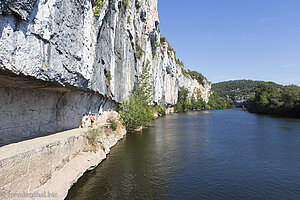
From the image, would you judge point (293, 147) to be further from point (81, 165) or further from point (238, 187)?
point (81, 165)

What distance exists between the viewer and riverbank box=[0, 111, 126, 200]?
261 inches

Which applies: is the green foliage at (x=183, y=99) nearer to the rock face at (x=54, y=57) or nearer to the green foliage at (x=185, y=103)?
the green foliage at (x=185, y=103)

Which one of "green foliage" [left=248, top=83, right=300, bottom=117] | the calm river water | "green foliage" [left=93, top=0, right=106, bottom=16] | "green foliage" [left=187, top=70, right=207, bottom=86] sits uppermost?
"green foliage" [left=187, top=70, right=207, bottom=86]

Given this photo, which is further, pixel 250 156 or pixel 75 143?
pixel 250 156

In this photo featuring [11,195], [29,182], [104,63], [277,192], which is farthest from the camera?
[104,63]

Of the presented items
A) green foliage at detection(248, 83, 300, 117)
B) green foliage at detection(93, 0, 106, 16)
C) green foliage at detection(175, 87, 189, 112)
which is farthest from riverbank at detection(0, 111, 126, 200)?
green foliage at detection(175, 87, 189, 112)

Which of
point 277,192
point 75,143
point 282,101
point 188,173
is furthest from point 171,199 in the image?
point 282,101

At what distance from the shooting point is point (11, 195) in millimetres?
6512

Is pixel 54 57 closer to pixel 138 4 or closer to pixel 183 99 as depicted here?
pixel 138 4

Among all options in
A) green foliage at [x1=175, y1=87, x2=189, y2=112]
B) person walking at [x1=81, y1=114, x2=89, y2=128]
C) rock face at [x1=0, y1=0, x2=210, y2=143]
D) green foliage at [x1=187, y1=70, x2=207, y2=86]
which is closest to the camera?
rock face at [x1=0, y1=0, x2=210, y2=143]

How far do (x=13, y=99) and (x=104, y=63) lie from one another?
35.1ft

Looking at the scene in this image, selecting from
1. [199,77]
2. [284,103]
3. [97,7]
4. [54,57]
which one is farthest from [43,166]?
[199,77]

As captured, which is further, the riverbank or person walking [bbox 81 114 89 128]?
person walking [bbox 81 114 89 128]

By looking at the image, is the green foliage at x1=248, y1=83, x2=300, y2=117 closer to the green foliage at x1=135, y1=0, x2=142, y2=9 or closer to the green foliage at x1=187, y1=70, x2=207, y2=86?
the green foliage at x1=135, y1=0, x2=142, y2=9
